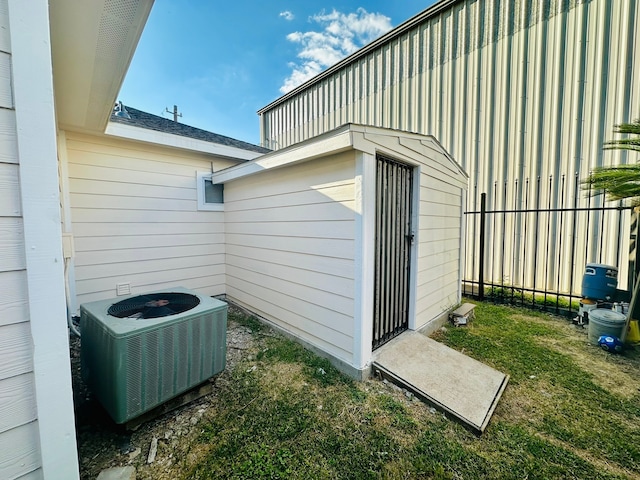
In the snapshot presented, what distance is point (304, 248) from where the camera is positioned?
114 inches

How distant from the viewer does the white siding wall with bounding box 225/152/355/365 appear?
248cm

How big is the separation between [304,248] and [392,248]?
0.98 m

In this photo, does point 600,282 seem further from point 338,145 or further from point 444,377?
point 338,145

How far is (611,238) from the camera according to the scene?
13.8 feet

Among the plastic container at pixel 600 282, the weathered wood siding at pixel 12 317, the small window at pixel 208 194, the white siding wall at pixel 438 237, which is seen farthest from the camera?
the small window at pixel 208 194

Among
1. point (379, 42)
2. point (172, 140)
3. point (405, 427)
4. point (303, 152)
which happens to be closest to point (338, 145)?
point (303, 152)

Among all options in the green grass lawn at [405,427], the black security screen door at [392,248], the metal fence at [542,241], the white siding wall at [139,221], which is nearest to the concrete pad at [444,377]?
the green grass lawn at [405,427]

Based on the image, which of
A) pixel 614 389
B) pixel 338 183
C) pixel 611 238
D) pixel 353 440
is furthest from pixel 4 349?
pixel 611 238

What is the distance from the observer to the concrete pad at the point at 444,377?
2.04 meters

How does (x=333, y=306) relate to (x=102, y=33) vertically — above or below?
below

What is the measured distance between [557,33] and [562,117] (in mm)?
1447

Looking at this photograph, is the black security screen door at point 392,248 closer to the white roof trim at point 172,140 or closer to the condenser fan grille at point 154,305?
the condenser fan grille at point 154,305

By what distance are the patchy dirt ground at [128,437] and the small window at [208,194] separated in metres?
2.75

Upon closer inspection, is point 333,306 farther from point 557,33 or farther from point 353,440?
point 557,33
